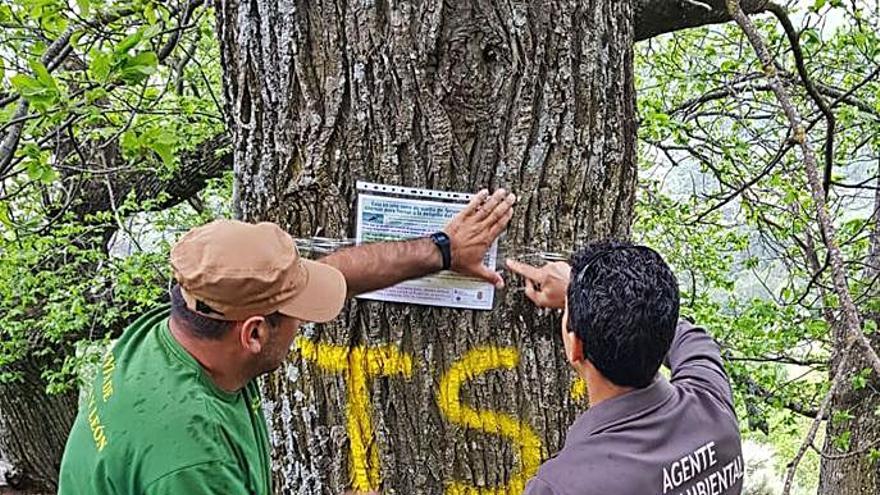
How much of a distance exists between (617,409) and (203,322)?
883 millimetres

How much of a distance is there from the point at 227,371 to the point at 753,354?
441cm

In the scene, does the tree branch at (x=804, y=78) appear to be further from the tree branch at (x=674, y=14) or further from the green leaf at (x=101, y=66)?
the green leaf at (x=101, y=66)

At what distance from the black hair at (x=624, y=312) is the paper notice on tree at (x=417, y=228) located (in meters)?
0.29

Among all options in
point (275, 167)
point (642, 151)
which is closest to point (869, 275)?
point (642, 151)

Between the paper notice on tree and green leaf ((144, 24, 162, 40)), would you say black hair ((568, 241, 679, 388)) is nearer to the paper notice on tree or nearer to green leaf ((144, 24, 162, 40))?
the paper notice on tree

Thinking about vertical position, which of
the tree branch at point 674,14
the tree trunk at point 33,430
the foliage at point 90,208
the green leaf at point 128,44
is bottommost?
the tree trunk at point 33,430

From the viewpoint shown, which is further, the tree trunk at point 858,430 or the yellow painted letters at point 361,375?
the tree trunk at point 858,430

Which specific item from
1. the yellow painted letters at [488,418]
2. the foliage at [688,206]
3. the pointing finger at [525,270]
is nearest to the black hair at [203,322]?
the yellow painted letters at [488,418]

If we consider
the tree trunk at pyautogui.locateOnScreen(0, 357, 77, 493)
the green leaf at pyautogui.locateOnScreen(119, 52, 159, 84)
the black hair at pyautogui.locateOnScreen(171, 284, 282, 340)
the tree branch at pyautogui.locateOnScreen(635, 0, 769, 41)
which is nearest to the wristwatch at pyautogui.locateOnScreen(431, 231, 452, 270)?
the black hair at pyautogui.locateOnScreen(171, 284, 282, 340)

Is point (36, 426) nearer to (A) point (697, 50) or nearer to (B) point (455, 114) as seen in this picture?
(A) point (697, 50)

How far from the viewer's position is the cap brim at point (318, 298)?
1.86 meters

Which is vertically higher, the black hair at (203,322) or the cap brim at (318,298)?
the cap brim at (318,298)

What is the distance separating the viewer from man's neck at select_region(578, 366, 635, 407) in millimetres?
1758

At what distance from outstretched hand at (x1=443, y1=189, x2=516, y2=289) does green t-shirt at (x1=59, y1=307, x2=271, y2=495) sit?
1.95 feet
